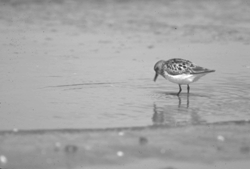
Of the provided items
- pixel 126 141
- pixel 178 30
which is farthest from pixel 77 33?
pixel 126 141

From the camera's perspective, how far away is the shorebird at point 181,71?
10.4m

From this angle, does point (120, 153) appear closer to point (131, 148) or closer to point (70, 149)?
point (131, 148)

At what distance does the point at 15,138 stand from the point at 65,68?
5354 millimetres

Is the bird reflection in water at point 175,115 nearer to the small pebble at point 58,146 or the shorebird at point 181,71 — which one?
the shorebird at point 181,71

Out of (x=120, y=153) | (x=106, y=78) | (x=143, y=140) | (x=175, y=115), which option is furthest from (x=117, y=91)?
(x=120, y=153)

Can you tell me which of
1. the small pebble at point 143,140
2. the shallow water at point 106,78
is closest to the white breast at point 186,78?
the shallow water at point 106,78

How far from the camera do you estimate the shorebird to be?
10.4 m

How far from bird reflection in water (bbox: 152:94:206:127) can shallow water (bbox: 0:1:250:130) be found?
2 centimetres

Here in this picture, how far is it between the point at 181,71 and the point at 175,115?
1932 millimetres

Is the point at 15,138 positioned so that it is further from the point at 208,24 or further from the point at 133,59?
the point at 208,24

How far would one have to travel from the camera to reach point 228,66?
41.7ft

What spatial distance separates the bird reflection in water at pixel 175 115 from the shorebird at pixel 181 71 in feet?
2.64

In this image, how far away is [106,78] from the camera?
11.5 m

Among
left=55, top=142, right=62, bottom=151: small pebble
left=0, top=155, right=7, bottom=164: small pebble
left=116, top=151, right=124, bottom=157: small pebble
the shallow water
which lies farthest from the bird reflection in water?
left=0, top=155, right=7, bottom=164: small pebble
